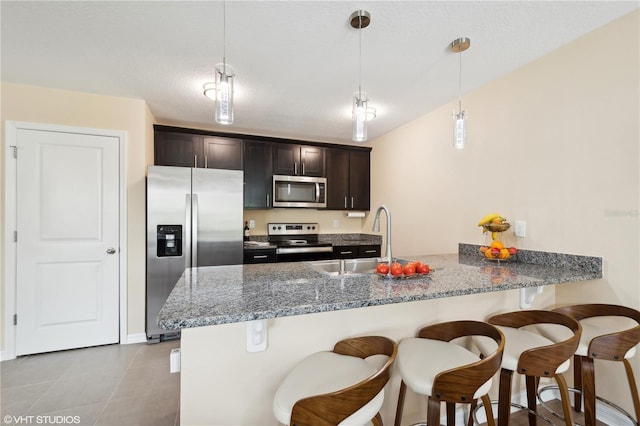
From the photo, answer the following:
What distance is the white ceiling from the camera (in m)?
1.57

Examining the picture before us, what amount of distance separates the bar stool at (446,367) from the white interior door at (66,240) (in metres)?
2.80

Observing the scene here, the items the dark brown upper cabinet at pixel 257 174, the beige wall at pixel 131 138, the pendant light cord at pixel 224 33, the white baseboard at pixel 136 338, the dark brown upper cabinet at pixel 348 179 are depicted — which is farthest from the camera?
the dark brown upper cabinet at pixel 348 179

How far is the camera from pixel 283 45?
190 centimetres

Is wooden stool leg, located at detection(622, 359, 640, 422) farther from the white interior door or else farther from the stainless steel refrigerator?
the white interior door

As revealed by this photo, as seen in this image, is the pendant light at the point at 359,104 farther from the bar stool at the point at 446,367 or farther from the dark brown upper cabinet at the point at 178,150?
the dark brown upper cabinet at the point at 178,150

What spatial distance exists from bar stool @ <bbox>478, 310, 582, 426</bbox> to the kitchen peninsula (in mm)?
222

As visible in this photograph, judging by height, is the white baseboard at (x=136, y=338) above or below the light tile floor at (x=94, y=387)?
above

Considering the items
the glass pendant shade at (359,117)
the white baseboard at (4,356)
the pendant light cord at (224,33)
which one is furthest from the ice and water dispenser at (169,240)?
the glass pendant shade at (359,117)

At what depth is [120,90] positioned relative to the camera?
2.58 m

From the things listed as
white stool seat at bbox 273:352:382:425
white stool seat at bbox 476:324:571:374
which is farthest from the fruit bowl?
white stool seat at bbox 273:352:382:425

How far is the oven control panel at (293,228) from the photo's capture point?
398 cm

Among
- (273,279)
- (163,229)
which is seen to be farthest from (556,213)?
(163,229)

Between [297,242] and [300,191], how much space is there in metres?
0.71

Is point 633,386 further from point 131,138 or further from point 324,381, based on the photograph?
point 131,138
